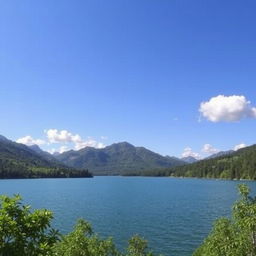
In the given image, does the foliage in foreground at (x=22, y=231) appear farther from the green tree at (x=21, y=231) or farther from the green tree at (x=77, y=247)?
the green tree at (x=77, y=247)

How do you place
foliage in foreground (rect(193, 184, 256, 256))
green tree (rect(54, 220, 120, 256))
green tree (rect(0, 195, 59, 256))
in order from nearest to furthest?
green tree (rect(0, 195, 59, 256)), foliage in foreground (rect(193, 184, 256, 256)), green tree (rect(54, 220, 120, 256))

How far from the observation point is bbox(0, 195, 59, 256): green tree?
14.4 metres

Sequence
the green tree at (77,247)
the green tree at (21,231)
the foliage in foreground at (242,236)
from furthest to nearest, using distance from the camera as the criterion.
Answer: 1. the green tree at (77,247)
2. the foliage in foreground at (242,236)
3. the green tree at (21,231)

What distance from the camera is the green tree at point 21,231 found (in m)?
14.4

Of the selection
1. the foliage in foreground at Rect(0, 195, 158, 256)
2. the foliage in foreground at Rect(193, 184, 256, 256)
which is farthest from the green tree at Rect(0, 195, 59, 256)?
the foliage in foreground at Rect(193, 184, 256, 256)

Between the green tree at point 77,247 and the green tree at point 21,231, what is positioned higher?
the green tree at point 21,231

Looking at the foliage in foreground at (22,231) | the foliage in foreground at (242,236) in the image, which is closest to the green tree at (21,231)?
the foliage in foreground at (22,231)

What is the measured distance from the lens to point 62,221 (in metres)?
101

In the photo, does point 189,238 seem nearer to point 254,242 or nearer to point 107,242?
point 107,242

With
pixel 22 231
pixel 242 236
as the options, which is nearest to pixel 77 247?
pixel 242 236

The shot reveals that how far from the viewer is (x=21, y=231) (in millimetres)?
14883

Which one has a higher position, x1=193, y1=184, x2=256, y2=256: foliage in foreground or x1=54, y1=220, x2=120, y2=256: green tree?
x1=193, y1=184, x2=256, y2=256: foliage in foreground

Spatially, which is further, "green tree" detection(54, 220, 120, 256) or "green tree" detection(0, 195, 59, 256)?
"green tree" detection(54, 220, 120, 256)

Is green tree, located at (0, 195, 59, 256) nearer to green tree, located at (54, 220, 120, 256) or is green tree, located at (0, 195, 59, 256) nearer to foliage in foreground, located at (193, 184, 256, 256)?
green tree, located at (54, 220, 120, 256)
